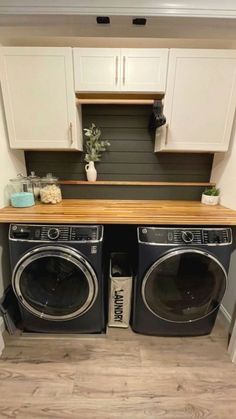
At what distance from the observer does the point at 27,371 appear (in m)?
1.37

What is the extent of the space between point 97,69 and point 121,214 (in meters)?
1.09

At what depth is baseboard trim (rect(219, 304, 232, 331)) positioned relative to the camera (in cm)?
168

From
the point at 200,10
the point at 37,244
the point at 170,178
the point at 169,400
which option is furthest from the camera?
the point at 170,178

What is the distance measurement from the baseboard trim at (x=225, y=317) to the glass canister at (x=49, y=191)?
70.6 inches

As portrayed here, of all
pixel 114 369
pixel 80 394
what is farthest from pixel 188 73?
pixel 80 394

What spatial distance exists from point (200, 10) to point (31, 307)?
2.18 metres

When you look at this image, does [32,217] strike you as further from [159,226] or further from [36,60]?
[36,60]

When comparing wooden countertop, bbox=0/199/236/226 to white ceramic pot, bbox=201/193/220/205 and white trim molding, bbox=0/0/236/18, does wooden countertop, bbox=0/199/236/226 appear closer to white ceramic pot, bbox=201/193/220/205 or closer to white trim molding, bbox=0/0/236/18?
white ceramic pot, bbox=201/193/220/205

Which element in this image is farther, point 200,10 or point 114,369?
point 114,369

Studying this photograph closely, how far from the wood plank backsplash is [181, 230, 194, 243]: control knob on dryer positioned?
2.23 ft

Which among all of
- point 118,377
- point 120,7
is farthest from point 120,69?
point 118,377

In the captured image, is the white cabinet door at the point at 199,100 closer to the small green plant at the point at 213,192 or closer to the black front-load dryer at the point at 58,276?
the small green plant at the point at 213,192

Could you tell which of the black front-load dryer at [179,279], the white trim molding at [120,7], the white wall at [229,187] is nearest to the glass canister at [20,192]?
the black front-load dryer at [179,279]

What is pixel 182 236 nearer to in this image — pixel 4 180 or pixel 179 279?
pixel 179 279
